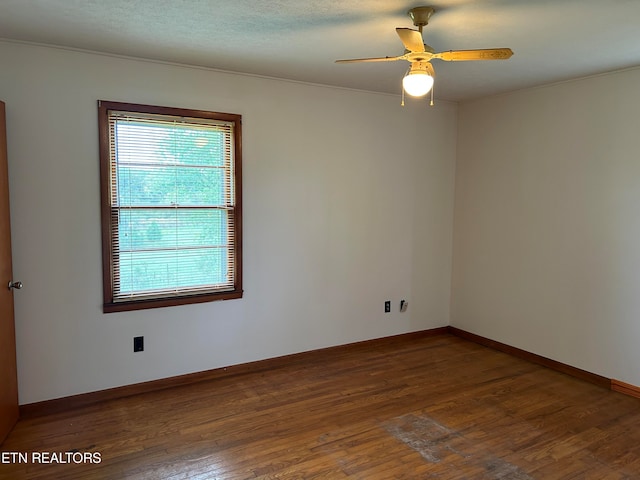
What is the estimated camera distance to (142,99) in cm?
330

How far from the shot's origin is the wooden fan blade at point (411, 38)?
2035 millimetres

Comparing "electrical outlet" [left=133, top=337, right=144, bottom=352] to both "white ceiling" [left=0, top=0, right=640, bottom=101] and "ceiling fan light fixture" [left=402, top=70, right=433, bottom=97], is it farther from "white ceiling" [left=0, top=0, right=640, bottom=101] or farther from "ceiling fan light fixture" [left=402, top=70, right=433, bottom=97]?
"ceiling fan light fixture" [left=402, top=70, right=433, bottom=97]

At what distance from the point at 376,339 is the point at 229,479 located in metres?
2.41

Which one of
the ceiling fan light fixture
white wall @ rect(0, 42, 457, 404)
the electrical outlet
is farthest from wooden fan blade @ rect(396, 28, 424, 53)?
the electrical outlet

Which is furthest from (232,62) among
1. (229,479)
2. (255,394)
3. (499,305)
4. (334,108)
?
(499,305)

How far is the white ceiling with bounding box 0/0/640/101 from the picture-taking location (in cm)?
229

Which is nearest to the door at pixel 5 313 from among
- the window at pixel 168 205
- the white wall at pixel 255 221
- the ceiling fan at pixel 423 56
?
the white wall at pixel 255 221

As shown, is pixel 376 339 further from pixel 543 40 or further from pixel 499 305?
pixel 543 40

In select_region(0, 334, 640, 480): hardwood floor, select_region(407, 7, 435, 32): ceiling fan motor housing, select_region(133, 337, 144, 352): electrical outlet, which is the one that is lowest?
select_region(0, 334, 640, 480): hardwood floor

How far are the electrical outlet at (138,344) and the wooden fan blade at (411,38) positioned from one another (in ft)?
8.93

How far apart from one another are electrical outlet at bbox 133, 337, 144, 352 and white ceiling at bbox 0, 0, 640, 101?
2040 mm

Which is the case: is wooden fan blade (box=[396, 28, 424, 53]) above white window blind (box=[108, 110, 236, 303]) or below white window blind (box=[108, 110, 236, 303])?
above

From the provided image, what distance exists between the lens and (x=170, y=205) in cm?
344

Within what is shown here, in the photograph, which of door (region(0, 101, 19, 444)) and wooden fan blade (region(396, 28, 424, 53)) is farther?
door (region(0, 101, 19, 444))
